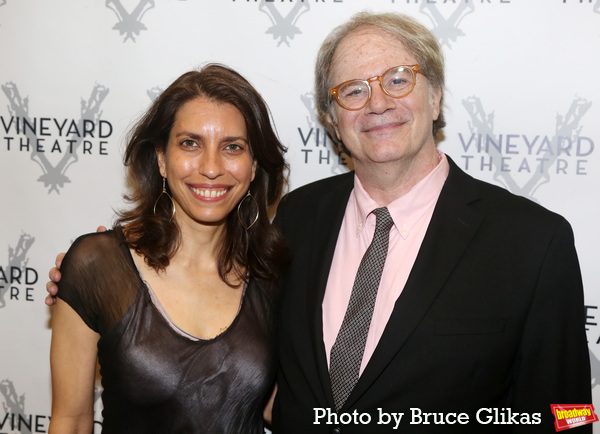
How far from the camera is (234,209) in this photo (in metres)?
2.12

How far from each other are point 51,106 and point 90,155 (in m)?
0.26

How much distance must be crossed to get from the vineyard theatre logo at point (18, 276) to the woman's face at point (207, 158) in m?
0.99

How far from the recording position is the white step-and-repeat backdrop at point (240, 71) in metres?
2.24

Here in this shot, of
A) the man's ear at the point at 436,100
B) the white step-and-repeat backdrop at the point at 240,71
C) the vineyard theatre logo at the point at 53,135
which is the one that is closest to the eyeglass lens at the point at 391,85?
the man's ear at the point at 436,100

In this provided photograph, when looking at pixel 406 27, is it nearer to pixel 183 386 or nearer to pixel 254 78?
pixel 254 78

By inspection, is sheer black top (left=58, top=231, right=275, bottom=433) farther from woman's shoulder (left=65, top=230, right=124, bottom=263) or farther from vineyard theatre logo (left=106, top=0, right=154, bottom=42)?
vineyard theatre logo (left=106, top=0, right=154, bottom=42)

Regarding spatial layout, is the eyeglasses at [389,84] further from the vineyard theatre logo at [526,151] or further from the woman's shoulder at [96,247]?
the woman's shoulder at [96,247]

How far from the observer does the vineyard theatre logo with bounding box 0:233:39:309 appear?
2529mm

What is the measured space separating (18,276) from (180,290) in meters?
1.05

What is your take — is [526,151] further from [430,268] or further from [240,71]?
[240,71]

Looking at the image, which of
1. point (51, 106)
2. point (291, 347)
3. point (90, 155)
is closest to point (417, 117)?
point (291, 347)

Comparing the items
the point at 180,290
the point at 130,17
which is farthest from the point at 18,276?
the point at 130,17

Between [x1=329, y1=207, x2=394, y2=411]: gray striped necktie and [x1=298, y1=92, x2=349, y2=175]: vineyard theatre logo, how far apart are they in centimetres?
65

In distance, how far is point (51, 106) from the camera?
8.11 feet
